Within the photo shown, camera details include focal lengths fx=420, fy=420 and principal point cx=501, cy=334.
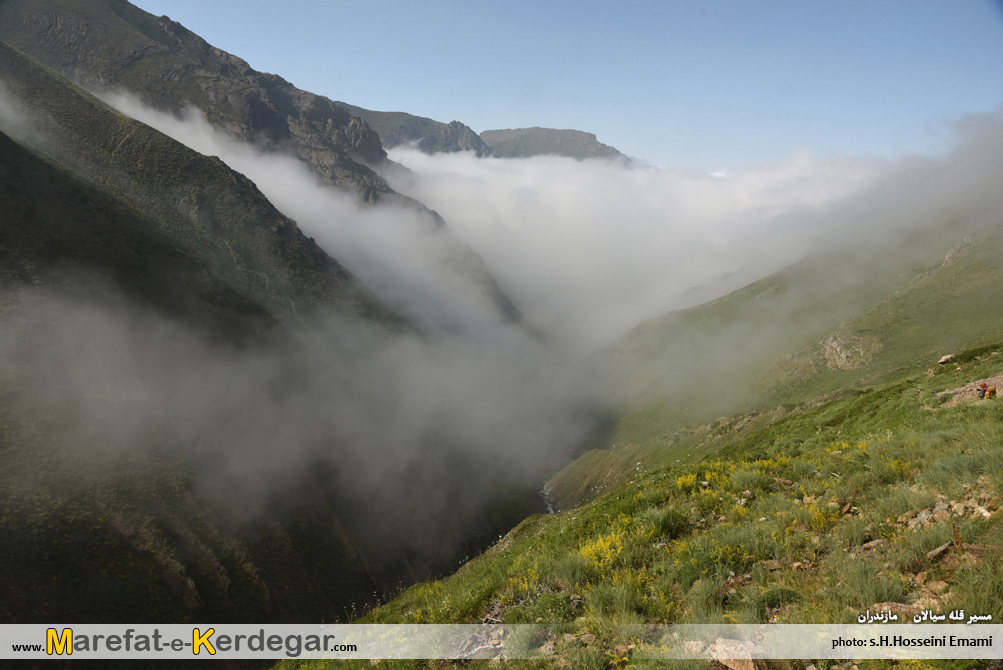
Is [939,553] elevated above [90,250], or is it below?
below

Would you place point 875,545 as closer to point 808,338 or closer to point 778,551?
point 778,551

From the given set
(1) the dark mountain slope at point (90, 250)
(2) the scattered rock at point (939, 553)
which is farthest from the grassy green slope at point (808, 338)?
(1) the dark mountain slope at point (90, 250)

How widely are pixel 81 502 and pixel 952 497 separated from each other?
6050 centimetres

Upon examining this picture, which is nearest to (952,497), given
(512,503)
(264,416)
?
(264,416)

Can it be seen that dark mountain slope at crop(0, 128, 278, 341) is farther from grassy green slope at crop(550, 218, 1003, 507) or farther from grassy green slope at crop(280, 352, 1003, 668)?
grassy green slope at crop(550, 218, 1003, 507)

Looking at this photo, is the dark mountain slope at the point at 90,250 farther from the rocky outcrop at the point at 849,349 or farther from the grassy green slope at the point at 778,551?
the rocky outcrop at the point at 849,349

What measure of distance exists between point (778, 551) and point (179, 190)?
471 ft

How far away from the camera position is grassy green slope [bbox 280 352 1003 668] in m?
6.25

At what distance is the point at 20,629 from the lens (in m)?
30.5

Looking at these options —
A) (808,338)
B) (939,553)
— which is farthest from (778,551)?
(808,338)

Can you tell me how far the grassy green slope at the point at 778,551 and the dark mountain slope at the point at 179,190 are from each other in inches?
3956

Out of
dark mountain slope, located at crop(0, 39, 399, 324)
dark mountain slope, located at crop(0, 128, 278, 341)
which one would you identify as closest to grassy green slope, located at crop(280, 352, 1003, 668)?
dark mountain slope, located at crop(0, 128, 278, 341)

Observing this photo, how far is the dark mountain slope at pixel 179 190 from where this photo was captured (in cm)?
9888

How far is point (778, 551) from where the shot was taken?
26.1ft
